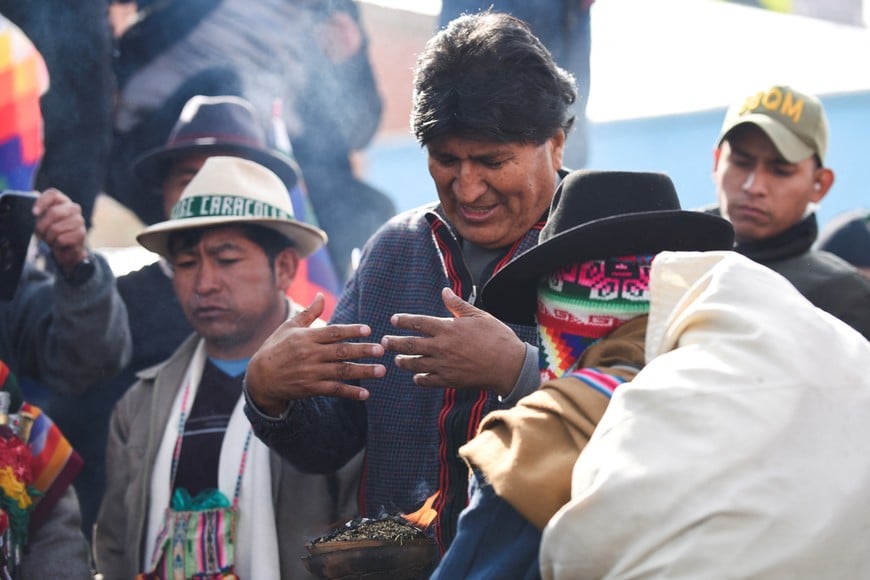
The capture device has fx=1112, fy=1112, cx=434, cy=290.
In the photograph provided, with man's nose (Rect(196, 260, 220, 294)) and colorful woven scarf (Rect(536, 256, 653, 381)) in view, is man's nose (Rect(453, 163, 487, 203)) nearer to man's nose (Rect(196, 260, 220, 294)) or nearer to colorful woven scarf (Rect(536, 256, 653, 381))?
colorful woven scarf (Rect(536, 256, 653, 381))

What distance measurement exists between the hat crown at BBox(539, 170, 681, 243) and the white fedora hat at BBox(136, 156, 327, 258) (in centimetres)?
204

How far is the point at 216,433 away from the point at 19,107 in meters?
1.77

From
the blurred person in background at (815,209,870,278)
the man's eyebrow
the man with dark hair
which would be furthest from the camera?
the blurred person in background at (815,209,870,278)

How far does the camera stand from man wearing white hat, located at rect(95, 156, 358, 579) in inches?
144

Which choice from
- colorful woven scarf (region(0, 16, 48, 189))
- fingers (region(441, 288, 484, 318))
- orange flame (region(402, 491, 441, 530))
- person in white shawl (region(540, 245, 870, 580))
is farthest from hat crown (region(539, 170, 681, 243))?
colorful woven scarf (region(0, 16, 48, 189))

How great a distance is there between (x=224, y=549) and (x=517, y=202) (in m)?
1.49

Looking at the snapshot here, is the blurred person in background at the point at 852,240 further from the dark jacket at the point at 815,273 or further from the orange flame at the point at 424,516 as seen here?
the orange flame at the point at 424,516

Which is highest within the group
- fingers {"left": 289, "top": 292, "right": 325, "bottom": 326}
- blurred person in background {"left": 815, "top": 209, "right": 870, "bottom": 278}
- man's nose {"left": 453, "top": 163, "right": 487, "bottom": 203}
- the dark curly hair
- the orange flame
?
the dark curly hair

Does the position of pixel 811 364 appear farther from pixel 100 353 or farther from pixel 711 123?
pixel 711 123

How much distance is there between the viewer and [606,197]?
230cm

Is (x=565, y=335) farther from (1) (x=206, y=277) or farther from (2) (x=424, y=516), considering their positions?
(1) (x=206, y=277)

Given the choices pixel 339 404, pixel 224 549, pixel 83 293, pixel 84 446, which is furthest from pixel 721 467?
pixel 84 446

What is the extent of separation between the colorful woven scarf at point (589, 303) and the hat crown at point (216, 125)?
9.84 feet

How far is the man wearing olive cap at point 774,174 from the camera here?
160 inches
